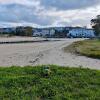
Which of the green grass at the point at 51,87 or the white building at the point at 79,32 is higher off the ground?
the green grass at the point at 51,87

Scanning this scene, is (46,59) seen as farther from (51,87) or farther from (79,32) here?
(79,32)

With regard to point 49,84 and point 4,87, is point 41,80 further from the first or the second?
point 4,87

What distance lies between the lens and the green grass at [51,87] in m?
7.60

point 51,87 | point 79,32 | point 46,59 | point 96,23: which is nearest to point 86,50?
point 46,59

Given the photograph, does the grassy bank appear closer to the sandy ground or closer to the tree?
the sandy ground

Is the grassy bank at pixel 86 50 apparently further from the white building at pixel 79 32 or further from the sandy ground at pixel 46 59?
the white building at pixel 79 32

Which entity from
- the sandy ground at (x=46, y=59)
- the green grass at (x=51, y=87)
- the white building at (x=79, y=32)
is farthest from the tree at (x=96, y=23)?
the green grass at (x=51, y=87)

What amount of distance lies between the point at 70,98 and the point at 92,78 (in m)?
2.67

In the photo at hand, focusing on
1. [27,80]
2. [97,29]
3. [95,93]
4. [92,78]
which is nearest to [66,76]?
[92,78]

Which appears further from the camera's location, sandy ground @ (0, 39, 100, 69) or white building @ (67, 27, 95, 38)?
white building @ (67, 27, 95, 38)

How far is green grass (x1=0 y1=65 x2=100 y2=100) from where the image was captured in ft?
24.9

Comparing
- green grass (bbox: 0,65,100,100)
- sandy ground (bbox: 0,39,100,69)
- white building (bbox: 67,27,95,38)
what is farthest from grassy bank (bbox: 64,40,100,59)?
white building (bbox: 67,27,95,38)

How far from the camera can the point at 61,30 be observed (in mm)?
196125

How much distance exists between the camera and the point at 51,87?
27.4 feet
